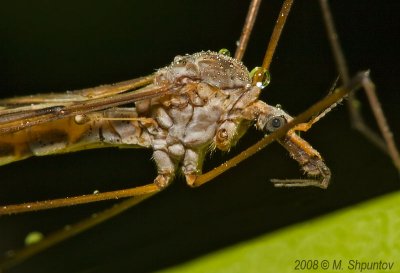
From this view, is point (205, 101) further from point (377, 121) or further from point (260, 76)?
point (377, 121)

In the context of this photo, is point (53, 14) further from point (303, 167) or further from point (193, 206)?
point (303, 167)

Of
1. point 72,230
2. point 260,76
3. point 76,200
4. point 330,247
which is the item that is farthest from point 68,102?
point 330,247

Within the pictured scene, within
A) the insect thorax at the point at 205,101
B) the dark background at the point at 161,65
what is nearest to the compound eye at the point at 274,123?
the insect thorax at the point at 205,101

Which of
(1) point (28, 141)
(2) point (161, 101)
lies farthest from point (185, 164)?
(1) point (28, 141)

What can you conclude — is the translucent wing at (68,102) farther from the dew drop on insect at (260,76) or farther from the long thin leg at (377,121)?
the long thin leg at (377,121)

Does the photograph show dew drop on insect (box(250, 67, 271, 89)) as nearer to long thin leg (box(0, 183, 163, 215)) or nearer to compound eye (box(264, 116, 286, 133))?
compound eye (box(264, 116, 286, 133))
